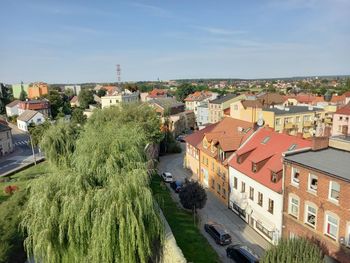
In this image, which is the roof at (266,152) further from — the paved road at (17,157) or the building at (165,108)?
the building at (165,108)

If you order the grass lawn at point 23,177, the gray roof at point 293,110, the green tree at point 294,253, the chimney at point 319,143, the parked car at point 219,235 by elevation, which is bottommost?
Result: the parked car at point 219,235

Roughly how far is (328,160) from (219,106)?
54158 mm

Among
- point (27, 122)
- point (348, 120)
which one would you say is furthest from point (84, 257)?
point (27, 122)

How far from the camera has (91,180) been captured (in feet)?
53.9

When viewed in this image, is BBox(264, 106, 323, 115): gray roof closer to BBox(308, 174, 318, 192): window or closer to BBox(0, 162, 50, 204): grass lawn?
BBox(308, 174, 318, 192): window

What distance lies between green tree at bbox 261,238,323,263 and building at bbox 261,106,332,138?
34985mm

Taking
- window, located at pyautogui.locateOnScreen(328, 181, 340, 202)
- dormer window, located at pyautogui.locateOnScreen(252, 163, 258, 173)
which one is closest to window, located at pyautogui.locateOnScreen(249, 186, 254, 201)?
dormer window, located at pyautogui.locateOnScreen(252, 163, 258, 173)

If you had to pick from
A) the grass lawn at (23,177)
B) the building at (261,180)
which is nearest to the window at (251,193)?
the building at (261,180)

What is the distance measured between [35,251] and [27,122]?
232ft

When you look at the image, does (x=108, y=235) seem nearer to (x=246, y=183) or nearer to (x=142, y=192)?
(x=142, y=192)

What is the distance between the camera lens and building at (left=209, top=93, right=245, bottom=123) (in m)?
72.6

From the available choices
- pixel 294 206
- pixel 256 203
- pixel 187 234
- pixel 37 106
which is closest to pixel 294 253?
pixel 294 206

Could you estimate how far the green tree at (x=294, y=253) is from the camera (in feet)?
47.2

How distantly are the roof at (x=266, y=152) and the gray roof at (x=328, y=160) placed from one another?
9.41ft
